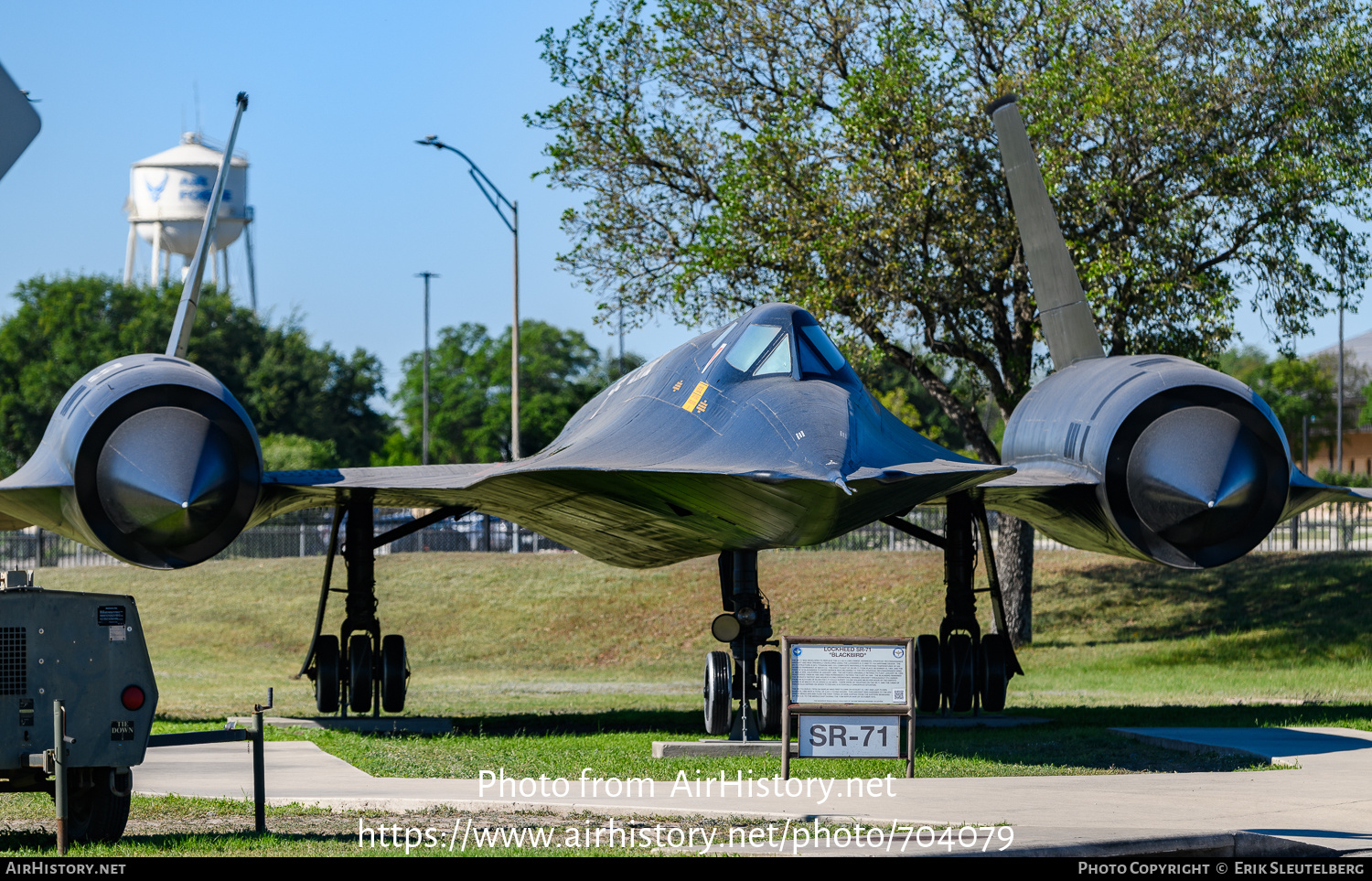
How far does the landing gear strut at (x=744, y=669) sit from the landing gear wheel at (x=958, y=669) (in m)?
3.15

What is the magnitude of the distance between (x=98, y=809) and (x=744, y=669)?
18.7 feet

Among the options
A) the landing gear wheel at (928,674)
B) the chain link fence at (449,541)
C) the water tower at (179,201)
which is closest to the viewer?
the landing gear wheel at (928,674)

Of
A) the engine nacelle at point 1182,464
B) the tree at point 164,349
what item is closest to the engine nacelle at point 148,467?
the engine nacelle at point 1182,464

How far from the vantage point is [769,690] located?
36.5 feet

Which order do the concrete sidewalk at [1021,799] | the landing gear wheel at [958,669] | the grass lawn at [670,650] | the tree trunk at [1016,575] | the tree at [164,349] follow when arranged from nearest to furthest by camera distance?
the concrete sidewalk at [1021,799] → the grass lawn at [670,650] → the landing gear wheel at [958,669] → the tree trunk at [1016,575] → the tree at [164,349]

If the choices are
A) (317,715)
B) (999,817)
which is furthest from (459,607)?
(999,817)

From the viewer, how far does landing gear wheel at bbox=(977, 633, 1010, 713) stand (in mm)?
14102

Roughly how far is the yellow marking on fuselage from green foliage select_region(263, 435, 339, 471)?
37488 millimetres

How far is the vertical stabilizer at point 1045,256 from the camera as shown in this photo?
13508mm

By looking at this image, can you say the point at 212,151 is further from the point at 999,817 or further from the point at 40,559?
the point at 999,817

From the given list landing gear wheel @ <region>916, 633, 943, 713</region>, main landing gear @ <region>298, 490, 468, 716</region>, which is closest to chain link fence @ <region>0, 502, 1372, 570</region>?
main landing gear @ <region>298, 490, 468, 716</region>

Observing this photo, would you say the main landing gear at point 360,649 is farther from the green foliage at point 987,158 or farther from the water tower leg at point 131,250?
the water tower leg at point 131,250

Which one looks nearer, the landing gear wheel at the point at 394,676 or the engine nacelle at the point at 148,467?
the engine nacelle at the point at 148,467
